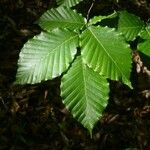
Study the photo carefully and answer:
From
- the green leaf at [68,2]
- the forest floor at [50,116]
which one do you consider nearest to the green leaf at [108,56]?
the green leaf at [68,2]

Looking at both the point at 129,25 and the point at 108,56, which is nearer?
the point at 108,56

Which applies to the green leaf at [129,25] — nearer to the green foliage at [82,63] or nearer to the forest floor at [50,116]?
the green foliage at [82,63]

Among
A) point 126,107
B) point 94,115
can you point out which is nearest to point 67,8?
point 94,115

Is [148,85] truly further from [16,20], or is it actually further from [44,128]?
[16,20]

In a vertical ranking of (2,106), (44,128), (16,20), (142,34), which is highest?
(142,34)

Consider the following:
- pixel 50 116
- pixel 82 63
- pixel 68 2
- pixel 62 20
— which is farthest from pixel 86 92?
pixel 50 116

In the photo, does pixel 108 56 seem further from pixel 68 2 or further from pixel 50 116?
pixel 50 116
